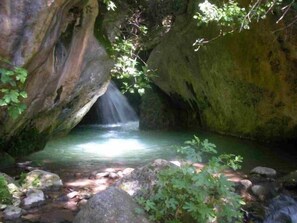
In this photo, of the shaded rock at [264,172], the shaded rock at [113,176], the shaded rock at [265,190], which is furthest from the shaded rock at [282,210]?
the shaded rock at [113,176]

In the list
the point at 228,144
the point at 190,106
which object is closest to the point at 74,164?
the point at 228,144

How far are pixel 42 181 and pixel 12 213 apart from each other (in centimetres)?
133

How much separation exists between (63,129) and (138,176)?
6.19m

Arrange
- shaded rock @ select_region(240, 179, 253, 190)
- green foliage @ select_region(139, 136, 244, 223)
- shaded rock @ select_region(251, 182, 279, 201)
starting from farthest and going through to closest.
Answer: shaded rock @ select_region(240, 179, 253, 190)
shaded rock @ select_region(251, 182, 279, 201)
green foliage @ select_region(139, 136, 244, 223)

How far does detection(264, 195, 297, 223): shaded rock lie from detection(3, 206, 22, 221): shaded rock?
329 centimetres

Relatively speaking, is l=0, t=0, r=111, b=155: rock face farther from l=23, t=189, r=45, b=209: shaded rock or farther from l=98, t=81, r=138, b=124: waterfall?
l=98, t=81, r=138, b=124: waterfall

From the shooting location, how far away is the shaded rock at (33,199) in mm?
5148

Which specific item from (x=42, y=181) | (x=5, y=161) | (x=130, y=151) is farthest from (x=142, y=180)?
(x=130, y=151)

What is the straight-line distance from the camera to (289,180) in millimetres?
6855

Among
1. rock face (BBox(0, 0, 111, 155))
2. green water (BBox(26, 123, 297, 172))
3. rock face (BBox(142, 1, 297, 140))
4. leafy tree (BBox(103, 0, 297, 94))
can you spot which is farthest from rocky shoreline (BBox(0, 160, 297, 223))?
rock face (BBox(142, 1, 297, 140))

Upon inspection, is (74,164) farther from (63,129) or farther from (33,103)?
(63,129)

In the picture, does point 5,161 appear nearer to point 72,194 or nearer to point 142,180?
point 72,194

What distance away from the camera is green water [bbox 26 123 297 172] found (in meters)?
8.19

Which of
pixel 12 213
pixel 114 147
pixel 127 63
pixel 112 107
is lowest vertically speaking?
pixel 12 213
